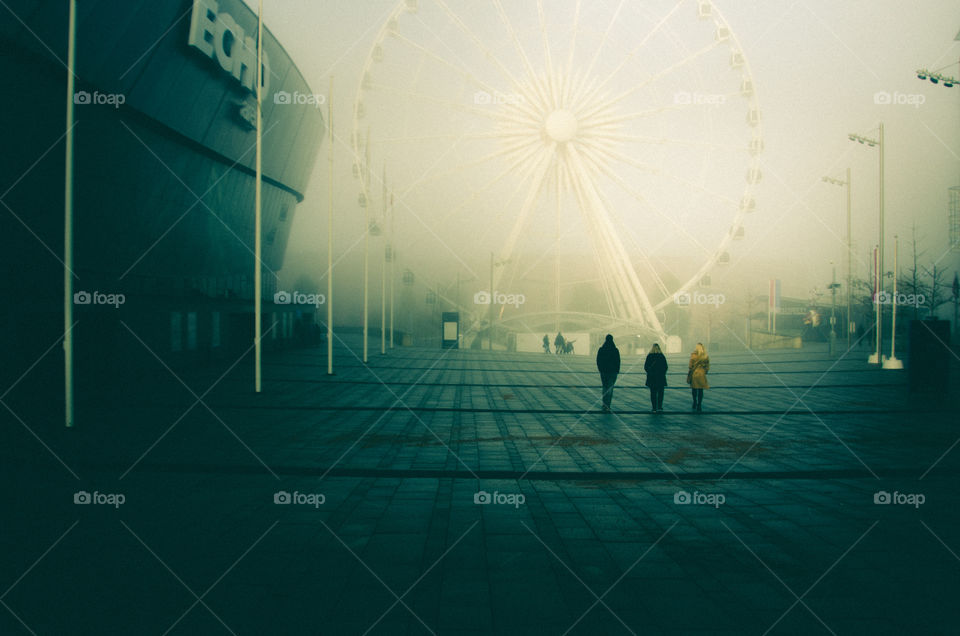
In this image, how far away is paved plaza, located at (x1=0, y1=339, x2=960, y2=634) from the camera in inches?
158

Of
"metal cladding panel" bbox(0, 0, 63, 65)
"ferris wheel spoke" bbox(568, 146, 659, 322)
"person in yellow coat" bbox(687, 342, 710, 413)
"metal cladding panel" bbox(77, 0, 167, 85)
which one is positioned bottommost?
"person in yellow coat" bbox(687, 342, 710, 413)

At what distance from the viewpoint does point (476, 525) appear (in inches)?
223

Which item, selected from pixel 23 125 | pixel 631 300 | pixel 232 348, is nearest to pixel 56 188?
pixel 23 125

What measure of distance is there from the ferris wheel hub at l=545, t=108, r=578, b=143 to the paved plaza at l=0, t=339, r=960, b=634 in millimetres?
16899

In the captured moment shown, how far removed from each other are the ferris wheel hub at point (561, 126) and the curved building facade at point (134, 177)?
457 inches

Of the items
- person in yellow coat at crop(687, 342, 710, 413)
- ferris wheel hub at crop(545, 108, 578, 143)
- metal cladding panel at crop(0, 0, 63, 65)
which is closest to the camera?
Answer: person in yellow coat at crop(687, 342, 710, 413)

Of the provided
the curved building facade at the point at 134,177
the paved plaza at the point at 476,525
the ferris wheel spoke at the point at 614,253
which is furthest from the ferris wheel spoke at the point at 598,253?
the paved plaza at the point at 476,525

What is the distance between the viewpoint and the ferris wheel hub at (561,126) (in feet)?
85.6

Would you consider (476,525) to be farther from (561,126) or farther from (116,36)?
(561,126)

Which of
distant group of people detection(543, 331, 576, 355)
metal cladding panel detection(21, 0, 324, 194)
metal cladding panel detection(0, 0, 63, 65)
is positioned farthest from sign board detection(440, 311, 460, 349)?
metal cladding panel detection(0, 0, 63, 65)

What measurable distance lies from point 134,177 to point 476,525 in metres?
18.8

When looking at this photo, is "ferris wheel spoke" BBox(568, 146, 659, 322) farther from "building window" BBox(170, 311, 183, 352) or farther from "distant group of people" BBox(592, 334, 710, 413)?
"building window" BBox(170, 311, 183, 352)

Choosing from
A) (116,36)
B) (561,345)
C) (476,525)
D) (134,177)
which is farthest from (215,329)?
(561,345)

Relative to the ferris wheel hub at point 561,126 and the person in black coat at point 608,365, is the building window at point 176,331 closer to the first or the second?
the person in black coat at point 608,365
